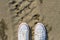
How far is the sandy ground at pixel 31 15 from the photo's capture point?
1362 mm

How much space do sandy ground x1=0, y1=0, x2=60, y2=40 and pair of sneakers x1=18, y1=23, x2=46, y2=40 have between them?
30 mm

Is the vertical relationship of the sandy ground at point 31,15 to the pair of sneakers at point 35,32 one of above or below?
above

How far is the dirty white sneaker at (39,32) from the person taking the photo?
53.1 inches

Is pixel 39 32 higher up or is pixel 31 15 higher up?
pixel 31 15

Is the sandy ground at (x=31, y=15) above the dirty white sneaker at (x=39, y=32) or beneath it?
above

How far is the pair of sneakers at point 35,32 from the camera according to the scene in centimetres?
135

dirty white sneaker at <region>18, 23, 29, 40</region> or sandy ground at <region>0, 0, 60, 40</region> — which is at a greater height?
sandy ground at <region>0, 0, 60, 40</region>

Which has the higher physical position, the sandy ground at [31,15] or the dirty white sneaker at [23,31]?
the sandy ground at [31,15]

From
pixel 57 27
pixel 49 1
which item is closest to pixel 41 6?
pixel 49 1

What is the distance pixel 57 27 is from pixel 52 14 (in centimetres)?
9

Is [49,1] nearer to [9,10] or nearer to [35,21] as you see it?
[35,21]

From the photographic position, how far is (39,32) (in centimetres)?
135

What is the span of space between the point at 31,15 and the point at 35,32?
0.11 metres

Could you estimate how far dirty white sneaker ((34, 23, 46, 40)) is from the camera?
4.43ft
